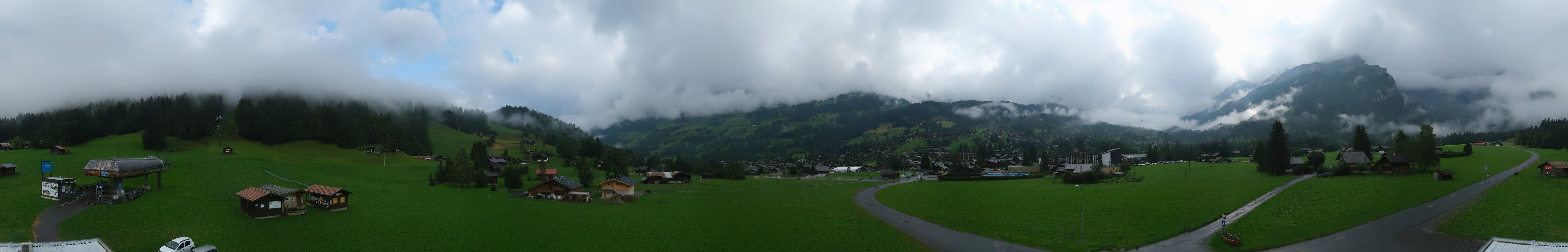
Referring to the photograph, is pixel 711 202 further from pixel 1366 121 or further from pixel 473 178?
→ pixel 1366 121

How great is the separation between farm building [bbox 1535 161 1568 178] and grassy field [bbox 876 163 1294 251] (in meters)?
10.1

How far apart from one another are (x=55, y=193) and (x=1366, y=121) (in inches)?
3096

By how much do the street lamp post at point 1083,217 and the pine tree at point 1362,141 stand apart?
603 inches

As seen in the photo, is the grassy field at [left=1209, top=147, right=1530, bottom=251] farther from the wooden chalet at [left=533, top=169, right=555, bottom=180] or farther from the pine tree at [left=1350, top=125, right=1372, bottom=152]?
the wooden chalet at [left=533, top=169, right=555, bottom=180]

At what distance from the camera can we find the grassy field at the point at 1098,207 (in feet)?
94.5

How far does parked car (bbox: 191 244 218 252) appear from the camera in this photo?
21.3 meters

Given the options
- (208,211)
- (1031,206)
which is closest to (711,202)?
(1031,206)

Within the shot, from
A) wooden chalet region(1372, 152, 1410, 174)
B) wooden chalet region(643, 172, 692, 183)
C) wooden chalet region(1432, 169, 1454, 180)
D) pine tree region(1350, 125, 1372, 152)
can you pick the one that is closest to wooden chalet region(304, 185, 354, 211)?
wooden chalet region(643, 172, 692, 183)

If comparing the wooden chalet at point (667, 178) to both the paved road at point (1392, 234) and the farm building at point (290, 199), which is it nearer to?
the farm building at point (290, 199)

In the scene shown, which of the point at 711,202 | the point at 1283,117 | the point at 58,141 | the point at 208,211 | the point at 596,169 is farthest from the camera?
the point at 596,169

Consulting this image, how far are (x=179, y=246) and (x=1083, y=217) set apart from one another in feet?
127

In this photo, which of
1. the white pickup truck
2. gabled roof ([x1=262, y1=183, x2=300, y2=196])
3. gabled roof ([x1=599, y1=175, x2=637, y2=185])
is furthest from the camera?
gabled roof ([x1=599, y1=175, x2=637, y2=185])

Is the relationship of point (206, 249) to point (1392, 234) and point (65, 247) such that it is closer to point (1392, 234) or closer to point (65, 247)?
point (65, 247)

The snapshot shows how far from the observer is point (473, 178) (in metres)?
54.0
